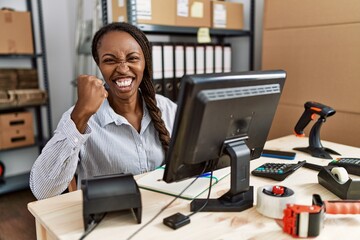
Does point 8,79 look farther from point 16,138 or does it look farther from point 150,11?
point 150,11

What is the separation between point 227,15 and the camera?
2.35 m

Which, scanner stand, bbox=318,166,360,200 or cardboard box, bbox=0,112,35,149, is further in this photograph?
cardboard box, bbox=0,112,35,149

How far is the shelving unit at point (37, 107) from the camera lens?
2711 millimetres

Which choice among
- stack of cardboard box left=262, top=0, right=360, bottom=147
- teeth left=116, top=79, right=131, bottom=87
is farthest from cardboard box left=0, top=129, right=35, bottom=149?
stack of cardboard box left=262, top=0, right=360, bottom=147

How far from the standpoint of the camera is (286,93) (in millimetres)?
2113

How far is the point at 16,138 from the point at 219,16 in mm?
1777

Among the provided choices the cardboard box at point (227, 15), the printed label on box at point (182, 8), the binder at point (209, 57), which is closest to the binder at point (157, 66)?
the printed label on box at point (182, 8)

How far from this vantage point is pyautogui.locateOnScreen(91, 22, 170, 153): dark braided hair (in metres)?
1.28

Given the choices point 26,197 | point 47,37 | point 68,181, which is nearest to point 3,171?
point 26,197

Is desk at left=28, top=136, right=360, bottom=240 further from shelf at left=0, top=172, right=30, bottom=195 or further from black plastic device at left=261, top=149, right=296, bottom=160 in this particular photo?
shelf at left=0, top=172, right=30, bottom=195

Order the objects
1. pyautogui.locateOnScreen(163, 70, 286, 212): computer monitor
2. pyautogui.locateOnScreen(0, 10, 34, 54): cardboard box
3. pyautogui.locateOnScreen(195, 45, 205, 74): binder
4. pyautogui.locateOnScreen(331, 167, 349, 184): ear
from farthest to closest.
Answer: pyautogui.locateOnScreen(0, 10, 34, 54): cardboard box
pyautogui.locateOnScreen(195, 45, 205, 74): binder
pyautogui.locateOnScreen(331, 167, 349, 184): ear
pyautogui.locateOnScreen(163, 70, 286, 212): computer monitor

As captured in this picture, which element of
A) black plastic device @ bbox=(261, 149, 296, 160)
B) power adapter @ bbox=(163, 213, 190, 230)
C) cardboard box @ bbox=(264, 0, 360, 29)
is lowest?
black plastic device @ bbox=(261, 149, 296, 160)

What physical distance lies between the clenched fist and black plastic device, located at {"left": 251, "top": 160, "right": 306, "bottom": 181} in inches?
21.9

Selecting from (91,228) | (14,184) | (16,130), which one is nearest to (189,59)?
(16,130)
